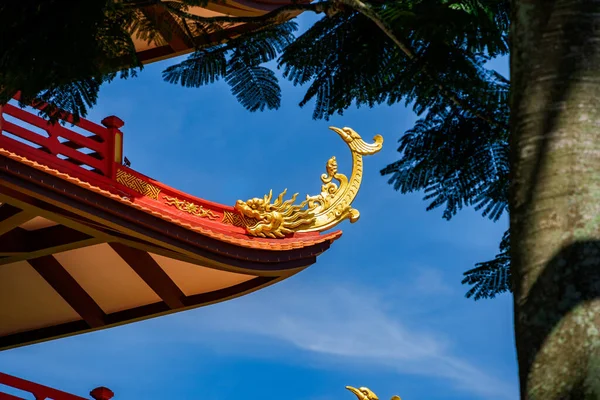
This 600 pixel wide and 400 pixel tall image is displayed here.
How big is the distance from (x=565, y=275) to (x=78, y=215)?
5.74 metres

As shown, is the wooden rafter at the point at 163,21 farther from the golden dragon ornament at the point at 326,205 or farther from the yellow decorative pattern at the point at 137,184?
the golden dragon ornament at the point at 326,205

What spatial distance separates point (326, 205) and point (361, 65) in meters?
5.42

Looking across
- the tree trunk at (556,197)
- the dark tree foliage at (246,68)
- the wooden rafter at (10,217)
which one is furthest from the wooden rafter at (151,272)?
the tree trunk at (556,197)

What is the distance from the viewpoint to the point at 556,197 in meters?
2.63

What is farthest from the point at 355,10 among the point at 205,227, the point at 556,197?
the point at 205,227

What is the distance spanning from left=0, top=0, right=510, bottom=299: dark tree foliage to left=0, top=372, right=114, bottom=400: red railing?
4.70 m

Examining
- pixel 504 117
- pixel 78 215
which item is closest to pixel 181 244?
pixel 78 215

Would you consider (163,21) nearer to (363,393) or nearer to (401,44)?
(401,44)

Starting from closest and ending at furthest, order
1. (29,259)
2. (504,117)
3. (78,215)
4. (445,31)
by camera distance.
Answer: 1. (445,31)
2. (504,117)
3. (78,215)
4. (29,259)

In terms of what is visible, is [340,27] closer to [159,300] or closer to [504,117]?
[504,117]

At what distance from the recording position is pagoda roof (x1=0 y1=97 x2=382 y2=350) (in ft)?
25.3

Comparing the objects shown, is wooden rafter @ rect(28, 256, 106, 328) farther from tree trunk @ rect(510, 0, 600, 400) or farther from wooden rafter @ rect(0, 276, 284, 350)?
tree trunk @ rect(510, 0, 600, 400)

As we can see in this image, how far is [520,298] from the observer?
266 centimetres

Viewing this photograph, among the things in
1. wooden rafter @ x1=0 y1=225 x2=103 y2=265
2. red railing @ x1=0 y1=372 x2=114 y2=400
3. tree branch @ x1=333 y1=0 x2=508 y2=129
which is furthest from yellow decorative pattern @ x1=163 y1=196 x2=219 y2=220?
tree branch @ x1=333 y1=0 x2=508 y2=129
